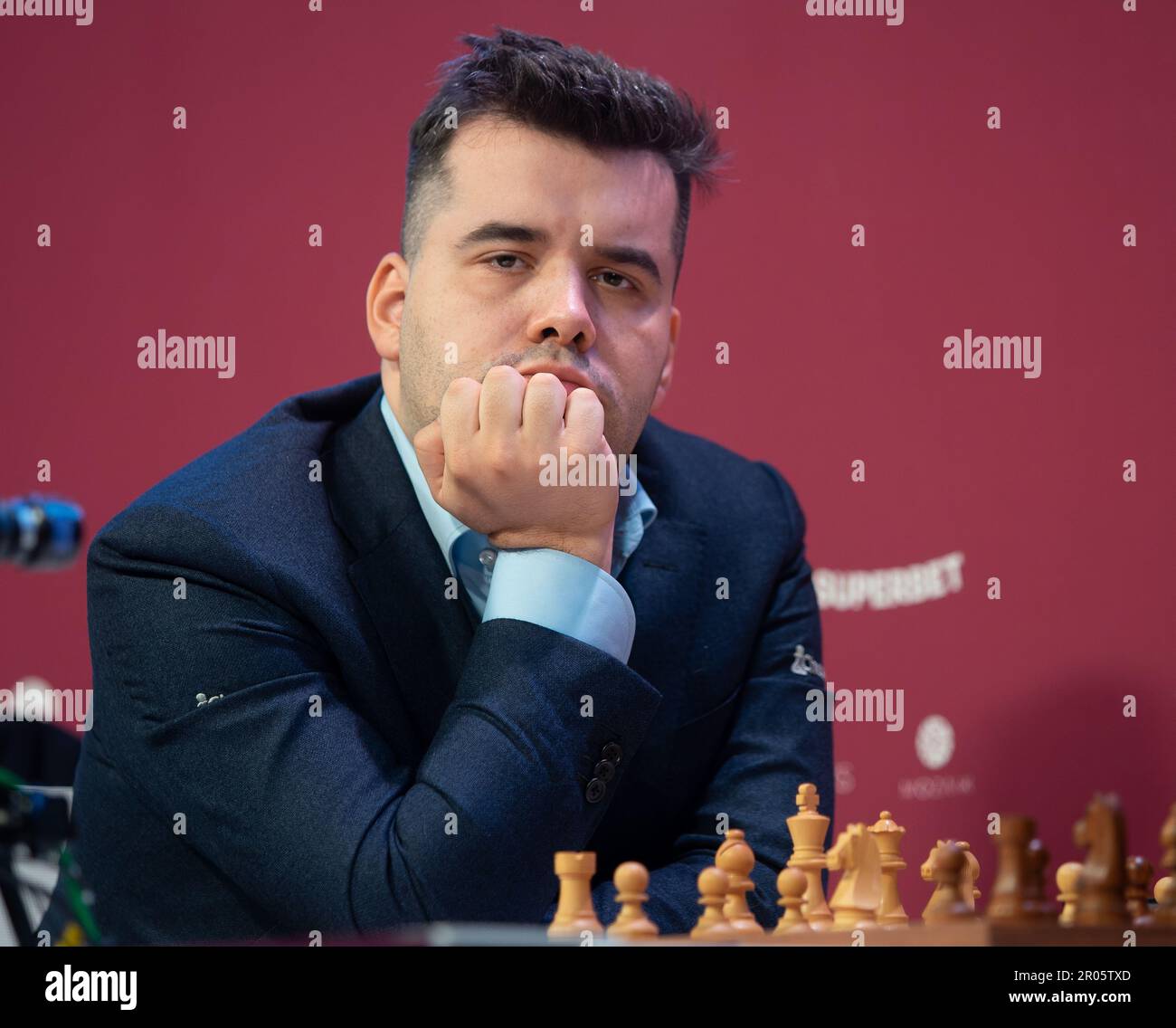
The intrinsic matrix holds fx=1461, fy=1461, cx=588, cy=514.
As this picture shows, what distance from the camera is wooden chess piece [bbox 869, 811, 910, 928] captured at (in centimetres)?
145

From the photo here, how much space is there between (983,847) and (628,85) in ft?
6.45

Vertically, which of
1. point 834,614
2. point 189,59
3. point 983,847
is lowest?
point 983,847

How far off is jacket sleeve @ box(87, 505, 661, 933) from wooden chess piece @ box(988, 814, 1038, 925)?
1.72ft

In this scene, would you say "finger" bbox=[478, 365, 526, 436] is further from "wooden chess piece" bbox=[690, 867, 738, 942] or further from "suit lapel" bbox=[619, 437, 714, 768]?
"wooden chess piece" bbox=[690, 867, 738, 942]

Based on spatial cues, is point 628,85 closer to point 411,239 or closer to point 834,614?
point 411,239

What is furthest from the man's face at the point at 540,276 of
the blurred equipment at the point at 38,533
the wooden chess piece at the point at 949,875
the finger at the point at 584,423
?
the blurred equipment at the point at 38,533

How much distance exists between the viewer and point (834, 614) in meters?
3.31

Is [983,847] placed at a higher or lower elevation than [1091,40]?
lower

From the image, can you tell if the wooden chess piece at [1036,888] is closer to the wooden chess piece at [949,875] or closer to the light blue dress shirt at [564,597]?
the wooden chess piece at [949,875]

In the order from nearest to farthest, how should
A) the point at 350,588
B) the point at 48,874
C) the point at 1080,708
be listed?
the point at 48,874
the point at 350,588
the point at 1080,708

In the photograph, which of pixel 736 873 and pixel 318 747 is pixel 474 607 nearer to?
pixel 318 747

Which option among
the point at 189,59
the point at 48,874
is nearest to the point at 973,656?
Answer: the point at 189,59

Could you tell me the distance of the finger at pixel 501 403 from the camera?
173 centimetres
